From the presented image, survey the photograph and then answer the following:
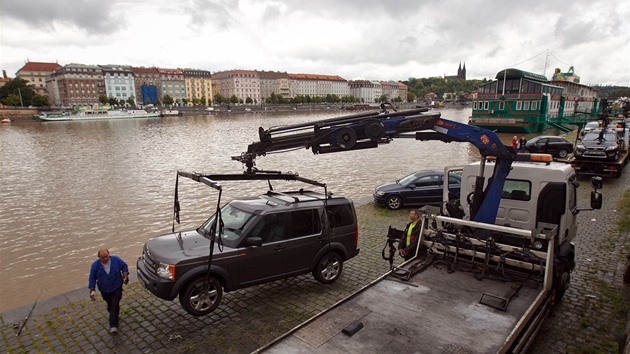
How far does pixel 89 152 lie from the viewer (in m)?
34.8

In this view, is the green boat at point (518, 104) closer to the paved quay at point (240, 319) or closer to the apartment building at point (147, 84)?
the paved quay at point (240, 319)

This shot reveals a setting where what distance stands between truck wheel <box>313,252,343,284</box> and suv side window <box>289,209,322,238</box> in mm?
651

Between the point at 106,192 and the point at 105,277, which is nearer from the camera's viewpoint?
the point at 105,277

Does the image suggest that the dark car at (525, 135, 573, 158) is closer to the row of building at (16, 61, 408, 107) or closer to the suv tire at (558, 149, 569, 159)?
the suv tire at (558, 149, 569, 159)

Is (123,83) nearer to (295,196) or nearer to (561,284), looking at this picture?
(295,196)

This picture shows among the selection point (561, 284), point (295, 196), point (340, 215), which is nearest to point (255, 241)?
point (295, 196)

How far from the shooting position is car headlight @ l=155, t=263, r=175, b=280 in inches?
241

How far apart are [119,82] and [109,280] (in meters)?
188

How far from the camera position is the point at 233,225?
24.1 ft

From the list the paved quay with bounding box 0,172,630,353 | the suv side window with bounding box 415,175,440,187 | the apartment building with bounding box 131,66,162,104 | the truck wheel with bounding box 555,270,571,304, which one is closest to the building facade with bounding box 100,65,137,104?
the apartment building with bounding box 131,66,162,104

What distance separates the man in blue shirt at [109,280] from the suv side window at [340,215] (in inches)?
162

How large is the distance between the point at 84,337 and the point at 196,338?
6.13 ft

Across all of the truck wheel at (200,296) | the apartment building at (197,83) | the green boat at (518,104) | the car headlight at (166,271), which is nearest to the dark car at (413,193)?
the truck wheel at (200,296)

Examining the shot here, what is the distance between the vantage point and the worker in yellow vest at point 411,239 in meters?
7.08
